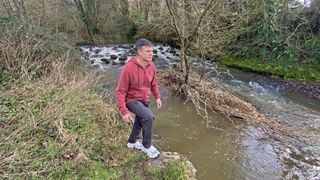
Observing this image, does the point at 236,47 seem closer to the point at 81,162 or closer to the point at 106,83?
the point at 106,83

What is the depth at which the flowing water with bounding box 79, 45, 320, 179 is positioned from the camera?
19.3ft

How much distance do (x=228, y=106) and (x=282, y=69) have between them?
5.83 m

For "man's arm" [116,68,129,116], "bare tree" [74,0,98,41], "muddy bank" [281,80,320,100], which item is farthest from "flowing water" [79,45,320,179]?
"bare tree" [74,0,98,41]

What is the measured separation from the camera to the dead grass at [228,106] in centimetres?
746

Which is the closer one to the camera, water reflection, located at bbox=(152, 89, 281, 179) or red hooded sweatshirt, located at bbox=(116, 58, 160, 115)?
red hooded sweatshirt, located at bbox=(116, 58, 160, 115)

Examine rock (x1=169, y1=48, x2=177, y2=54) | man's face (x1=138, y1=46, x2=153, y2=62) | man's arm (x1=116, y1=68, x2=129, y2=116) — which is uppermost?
man's face (x1=138, y1=46, x2=153, y2=62)

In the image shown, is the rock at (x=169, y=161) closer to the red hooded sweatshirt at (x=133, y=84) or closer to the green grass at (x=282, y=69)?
the red hooded sweatshirt at (x=133, y=84)

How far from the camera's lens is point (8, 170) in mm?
4027

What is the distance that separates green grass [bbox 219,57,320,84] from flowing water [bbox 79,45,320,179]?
1.69m

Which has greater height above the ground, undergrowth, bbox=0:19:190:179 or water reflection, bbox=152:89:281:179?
undergrowth, bbox=0:19:190:179

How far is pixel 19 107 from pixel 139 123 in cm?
234

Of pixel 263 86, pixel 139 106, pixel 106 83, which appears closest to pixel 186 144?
pixel 139 106

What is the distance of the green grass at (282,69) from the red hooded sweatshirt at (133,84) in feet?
31.6

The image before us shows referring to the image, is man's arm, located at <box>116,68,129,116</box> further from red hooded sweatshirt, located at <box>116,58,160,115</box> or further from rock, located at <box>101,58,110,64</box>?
rock, located at <box>101,58,110,64</box>
